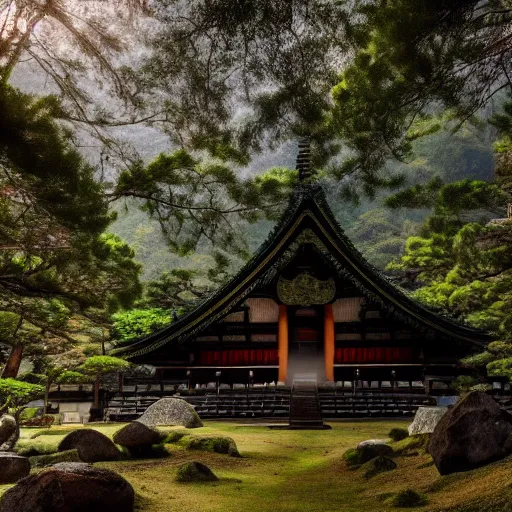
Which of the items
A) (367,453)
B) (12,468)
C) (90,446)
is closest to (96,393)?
(90,446)

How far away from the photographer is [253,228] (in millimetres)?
71000

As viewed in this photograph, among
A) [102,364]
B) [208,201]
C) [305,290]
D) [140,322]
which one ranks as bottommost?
[102,364]

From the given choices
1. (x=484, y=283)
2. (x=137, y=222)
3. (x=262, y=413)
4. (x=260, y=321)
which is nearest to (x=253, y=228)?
(x=137, y=222)

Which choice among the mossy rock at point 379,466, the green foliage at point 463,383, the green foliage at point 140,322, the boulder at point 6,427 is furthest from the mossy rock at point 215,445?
the green foliage at point 140,322

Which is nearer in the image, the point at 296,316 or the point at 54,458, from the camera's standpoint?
the point at 54,458

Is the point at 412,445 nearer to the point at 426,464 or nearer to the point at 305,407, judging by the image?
the point at 426,464

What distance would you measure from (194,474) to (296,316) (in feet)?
48.7

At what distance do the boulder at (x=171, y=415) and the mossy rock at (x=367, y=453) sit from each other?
624 centimetres

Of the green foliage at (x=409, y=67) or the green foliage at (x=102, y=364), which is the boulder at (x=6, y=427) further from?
the green foliage at (x=409, y=67)

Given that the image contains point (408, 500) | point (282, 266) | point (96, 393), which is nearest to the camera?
point (408, 500)

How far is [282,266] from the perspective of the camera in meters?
21.0

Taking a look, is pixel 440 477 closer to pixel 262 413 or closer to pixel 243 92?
pixel 243 92

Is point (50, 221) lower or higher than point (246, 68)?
lower

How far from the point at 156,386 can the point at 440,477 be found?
575 inches
